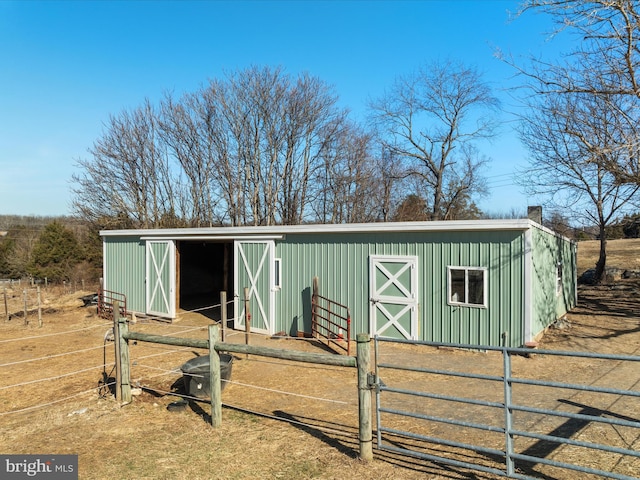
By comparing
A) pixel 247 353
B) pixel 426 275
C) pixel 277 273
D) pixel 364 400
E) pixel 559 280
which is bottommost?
pixel 364 400

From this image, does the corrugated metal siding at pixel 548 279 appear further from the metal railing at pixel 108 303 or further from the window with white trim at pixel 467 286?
the metal railing at pixel 108 303

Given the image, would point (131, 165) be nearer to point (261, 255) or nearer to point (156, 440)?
point (261, 255)

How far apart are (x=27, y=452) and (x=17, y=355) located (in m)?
6.97

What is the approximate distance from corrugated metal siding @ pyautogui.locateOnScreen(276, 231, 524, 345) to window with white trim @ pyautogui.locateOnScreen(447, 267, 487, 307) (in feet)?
0.36

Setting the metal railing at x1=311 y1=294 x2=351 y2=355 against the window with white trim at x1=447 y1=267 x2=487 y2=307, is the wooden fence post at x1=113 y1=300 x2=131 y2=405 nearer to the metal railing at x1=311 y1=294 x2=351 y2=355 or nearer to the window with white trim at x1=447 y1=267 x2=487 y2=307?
the metal railing at x1=311 y1=294 x2=351 y2=355

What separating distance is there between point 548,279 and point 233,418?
9.12m

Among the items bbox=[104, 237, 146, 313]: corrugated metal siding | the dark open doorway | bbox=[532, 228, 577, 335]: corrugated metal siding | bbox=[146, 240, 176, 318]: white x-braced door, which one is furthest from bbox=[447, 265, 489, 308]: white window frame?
the dark open doorway

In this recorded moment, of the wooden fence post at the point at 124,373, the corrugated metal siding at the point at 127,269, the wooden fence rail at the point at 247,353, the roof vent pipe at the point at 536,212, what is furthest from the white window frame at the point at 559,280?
the corrugated metal siding at the point at 127,269

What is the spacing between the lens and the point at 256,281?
1255cm

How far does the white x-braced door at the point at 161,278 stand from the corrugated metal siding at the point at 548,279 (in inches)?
420

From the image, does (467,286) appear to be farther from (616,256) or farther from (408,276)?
(616,256)

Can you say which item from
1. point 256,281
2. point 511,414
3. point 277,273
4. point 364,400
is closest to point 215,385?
point 364,400

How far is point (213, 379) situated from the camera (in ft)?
17.2

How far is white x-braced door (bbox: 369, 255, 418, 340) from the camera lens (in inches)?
402
